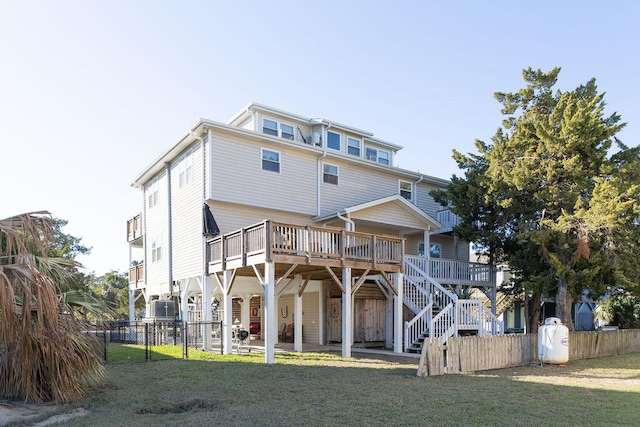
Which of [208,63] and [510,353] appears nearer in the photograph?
[510,353]

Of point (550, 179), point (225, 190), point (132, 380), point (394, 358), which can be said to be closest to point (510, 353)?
point (394, 358)

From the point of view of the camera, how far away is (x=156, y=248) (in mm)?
21109

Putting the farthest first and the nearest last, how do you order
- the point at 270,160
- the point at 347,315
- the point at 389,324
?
the point at 389,324
the point at 270,160
the point at 347,315

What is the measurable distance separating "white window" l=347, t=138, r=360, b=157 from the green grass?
1155 cm

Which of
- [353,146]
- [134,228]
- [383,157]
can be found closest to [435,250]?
[383,157]

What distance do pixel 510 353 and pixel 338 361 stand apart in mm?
4568

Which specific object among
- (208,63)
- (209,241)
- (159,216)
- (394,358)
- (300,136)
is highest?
(208,63)

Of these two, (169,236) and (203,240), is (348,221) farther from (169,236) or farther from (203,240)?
(169,236)

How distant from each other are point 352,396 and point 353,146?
49.9 ft

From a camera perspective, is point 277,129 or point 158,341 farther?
point 277,129

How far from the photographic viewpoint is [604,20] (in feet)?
48.8

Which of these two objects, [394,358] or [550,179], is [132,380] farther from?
[550,179]

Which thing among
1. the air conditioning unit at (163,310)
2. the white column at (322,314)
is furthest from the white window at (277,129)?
the air conditioning unit at (163,310)

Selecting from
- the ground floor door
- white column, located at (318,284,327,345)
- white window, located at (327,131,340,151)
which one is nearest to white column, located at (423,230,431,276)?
the ground floor door
